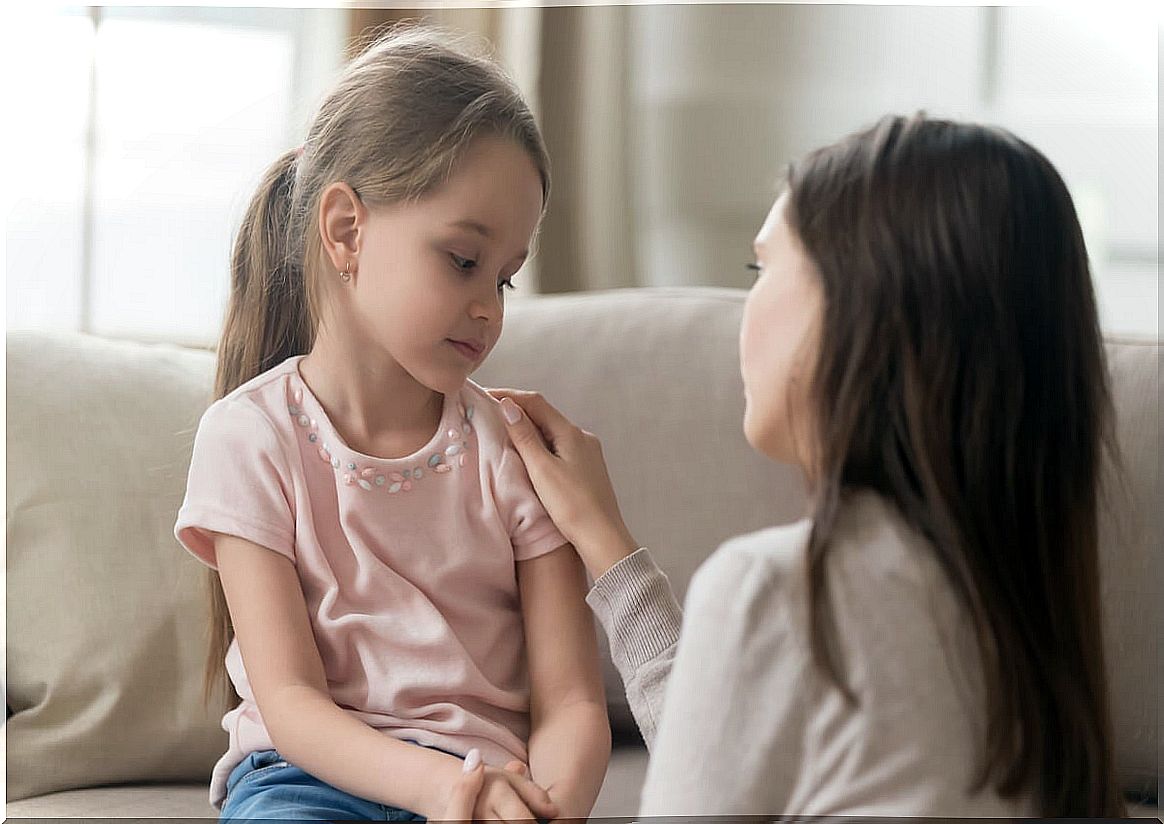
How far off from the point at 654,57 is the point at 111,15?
0.45 meters

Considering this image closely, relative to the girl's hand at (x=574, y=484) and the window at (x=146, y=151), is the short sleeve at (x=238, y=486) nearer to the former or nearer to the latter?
the girl's hand at (x=574, y=484)

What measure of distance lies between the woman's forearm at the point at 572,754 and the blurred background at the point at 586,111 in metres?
0.43

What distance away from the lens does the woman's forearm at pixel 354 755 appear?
703 mm

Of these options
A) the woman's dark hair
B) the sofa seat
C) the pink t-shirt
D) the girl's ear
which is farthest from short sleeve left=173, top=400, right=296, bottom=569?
the woman's dark hair

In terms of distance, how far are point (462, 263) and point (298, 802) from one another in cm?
34

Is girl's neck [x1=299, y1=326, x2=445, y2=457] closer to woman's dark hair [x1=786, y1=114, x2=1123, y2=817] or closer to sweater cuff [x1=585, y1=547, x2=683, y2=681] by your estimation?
sweater cuff [x1=585, y1=547, x2=683, y2=681]

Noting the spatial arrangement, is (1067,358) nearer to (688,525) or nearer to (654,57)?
(688,525)

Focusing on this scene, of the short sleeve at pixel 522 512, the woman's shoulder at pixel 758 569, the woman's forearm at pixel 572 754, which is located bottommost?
the woman's forearm at pixel 572 754

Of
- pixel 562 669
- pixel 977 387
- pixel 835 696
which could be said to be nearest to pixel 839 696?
pixel 835 696

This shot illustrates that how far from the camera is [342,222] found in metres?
0.77

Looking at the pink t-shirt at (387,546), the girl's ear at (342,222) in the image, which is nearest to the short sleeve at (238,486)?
the pink t-shirt at (387,546)

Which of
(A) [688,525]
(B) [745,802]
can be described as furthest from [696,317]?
(B) [745,802]

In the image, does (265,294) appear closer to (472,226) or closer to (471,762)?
(472,226)

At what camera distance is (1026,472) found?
600mm
